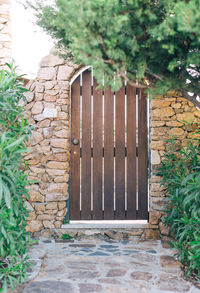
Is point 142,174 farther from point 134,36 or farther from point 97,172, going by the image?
point 134,36

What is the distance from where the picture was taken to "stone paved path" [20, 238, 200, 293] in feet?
7.59

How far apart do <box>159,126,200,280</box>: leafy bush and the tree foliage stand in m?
0.92

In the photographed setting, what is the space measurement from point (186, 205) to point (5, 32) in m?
3.20

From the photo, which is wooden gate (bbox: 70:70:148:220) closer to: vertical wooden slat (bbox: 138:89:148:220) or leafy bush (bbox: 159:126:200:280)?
vertical wooden slat (bbox: 138:89:148:220)

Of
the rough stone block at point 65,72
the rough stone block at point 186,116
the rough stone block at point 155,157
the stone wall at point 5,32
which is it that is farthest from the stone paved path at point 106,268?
the stone wall at point 5,32

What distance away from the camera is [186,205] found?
276 centimetres

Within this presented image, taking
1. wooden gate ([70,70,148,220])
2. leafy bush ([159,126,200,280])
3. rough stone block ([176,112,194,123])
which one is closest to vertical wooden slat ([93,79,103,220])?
wooden gate ([70,70,148,220])

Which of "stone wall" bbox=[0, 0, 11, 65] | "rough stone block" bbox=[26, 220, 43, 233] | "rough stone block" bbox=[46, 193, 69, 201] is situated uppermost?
"stone wall" bbox=[0, 0, 11, 65]

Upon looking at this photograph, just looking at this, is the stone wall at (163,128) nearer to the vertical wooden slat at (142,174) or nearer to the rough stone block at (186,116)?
the rough stone block at (186,116)

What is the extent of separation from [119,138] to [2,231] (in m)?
2.16

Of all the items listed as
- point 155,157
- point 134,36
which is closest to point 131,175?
point 155,157

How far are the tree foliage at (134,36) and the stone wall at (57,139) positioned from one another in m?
1.48

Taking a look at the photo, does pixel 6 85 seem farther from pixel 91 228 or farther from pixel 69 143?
pixel 91 228

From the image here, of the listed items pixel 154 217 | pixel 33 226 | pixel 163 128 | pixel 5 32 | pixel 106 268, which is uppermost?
pixel 5 32
